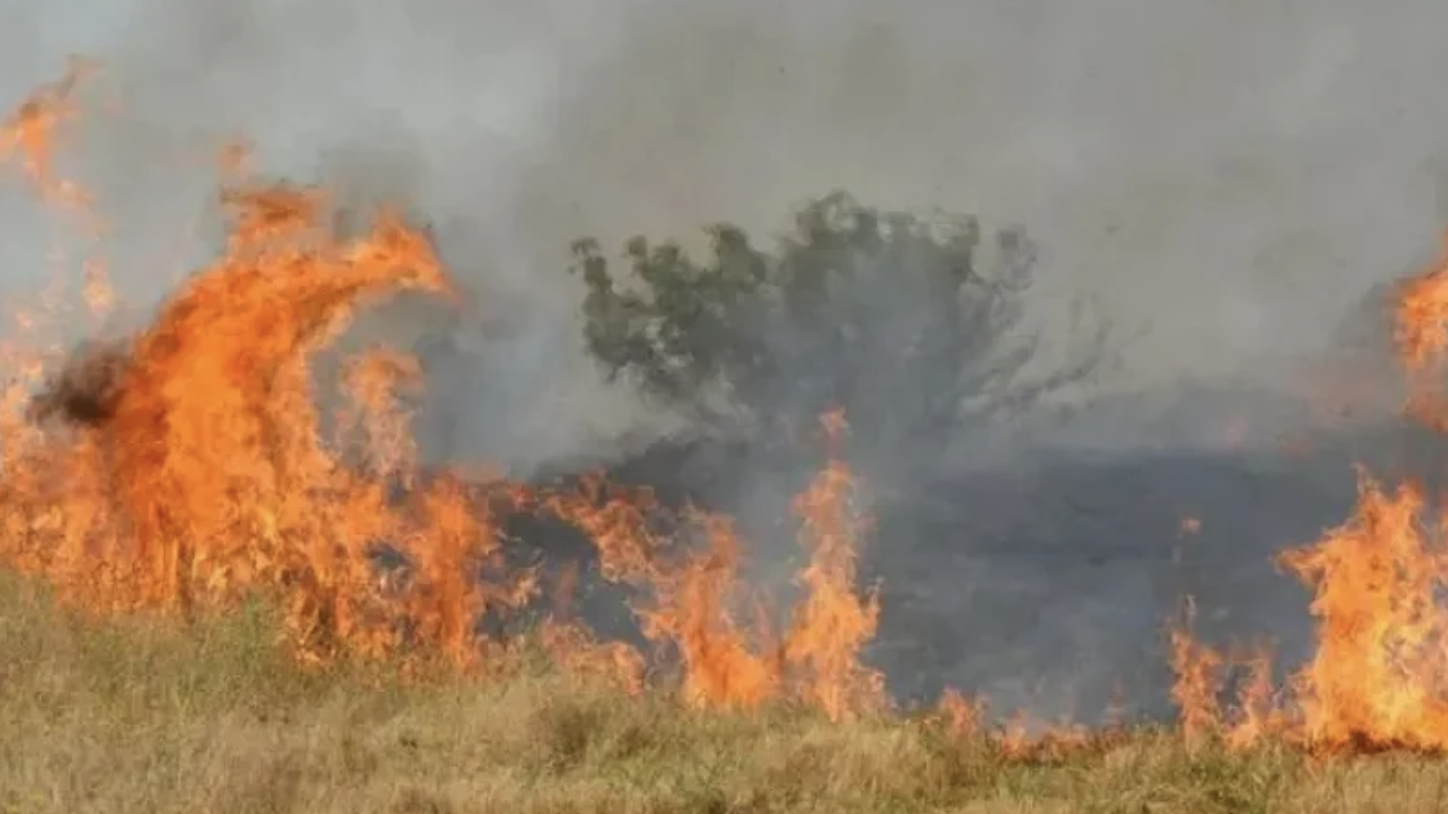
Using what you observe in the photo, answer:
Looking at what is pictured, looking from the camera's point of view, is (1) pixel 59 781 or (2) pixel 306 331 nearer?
(1) pixel 59 781

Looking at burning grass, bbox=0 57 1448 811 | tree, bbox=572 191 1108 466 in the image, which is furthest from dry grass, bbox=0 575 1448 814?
tree, bbox=572 191 1108 466

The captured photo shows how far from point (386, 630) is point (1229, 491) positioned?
33.0 feet

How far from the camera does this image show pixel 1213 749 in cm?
940

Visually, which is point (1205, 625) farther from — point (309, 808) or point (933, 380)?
point (309, 808)

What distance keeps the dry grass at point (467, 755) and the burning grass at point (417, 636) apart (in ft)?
0.09

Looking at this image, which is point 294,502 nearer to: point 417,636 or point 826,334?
point 417,636

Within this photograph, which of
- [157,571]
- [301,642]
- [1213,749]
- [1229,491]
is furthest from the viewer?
[1229,491]

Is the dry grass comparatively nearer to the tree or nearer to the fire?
the fire

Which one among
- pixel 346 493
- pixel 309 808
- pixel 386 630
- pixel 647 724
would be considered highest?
pixel 346 493

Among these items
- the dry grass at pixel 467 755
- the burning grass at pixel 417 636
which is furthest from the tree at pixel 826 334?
the dry grass at pixel 467 755

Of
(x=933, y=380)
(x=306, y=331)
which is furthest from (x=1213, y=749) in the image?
(x=933, y=380)

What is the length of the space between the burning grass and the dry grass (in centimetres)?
3

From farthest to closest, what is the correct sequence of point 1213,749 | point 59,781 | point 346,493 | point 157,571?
point 346,493
point 157,571
point 1213,749
point 59,781

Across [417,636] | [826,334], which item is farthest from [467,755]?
[826,334]
